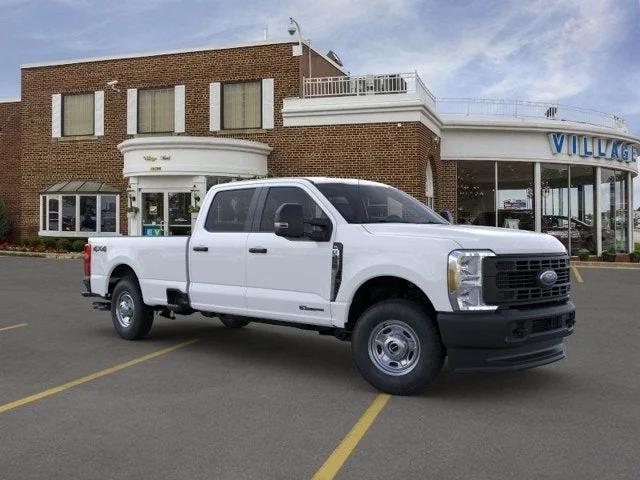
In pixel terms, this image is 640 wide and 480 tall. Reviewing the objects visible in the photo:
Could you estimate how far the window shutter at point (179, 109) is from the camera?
25.7 metres

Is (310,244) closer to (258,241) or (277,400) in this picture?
(258,241)

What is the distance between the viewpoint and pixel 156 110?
85.9 ft

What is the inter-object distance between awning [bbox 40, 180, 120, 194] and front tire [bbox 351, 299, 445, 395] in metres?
21.7

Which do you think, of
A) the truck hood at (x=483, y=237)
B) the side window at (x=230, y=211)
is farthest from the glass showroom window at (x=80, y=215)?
the truck hood at (x=483, y=237)

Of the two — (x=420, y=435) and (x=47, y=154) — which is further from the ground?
(x=47, y=154)

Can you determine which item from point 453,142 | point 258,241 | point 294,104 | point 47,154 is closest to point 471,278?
point 258,241

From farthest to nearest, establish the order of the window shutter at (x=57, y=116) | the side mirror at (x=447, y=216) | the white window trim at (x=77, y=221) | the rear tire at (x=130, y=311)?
the window shutter at (x=57, y=116), the white window trim at (x=77, y=221), the rear tire at (x=130, y=311), the side mirror at (x=447, y=216)

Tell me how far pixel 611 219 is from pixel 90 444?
27460 millimetres

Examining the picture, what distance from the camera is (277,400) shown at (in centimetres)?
589

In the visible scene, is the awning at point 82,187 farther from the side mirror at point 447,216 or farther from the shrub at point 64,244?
the side mirror at point 447,216

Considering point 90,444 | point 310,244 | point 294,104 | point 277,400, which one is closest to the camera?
point 90,444

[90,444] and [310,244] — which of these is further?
[310,244]

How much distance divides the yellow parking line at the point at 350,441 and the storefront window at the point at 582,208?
22.3 meters

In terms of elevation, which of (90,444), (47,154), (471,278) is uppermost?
(47,154)
